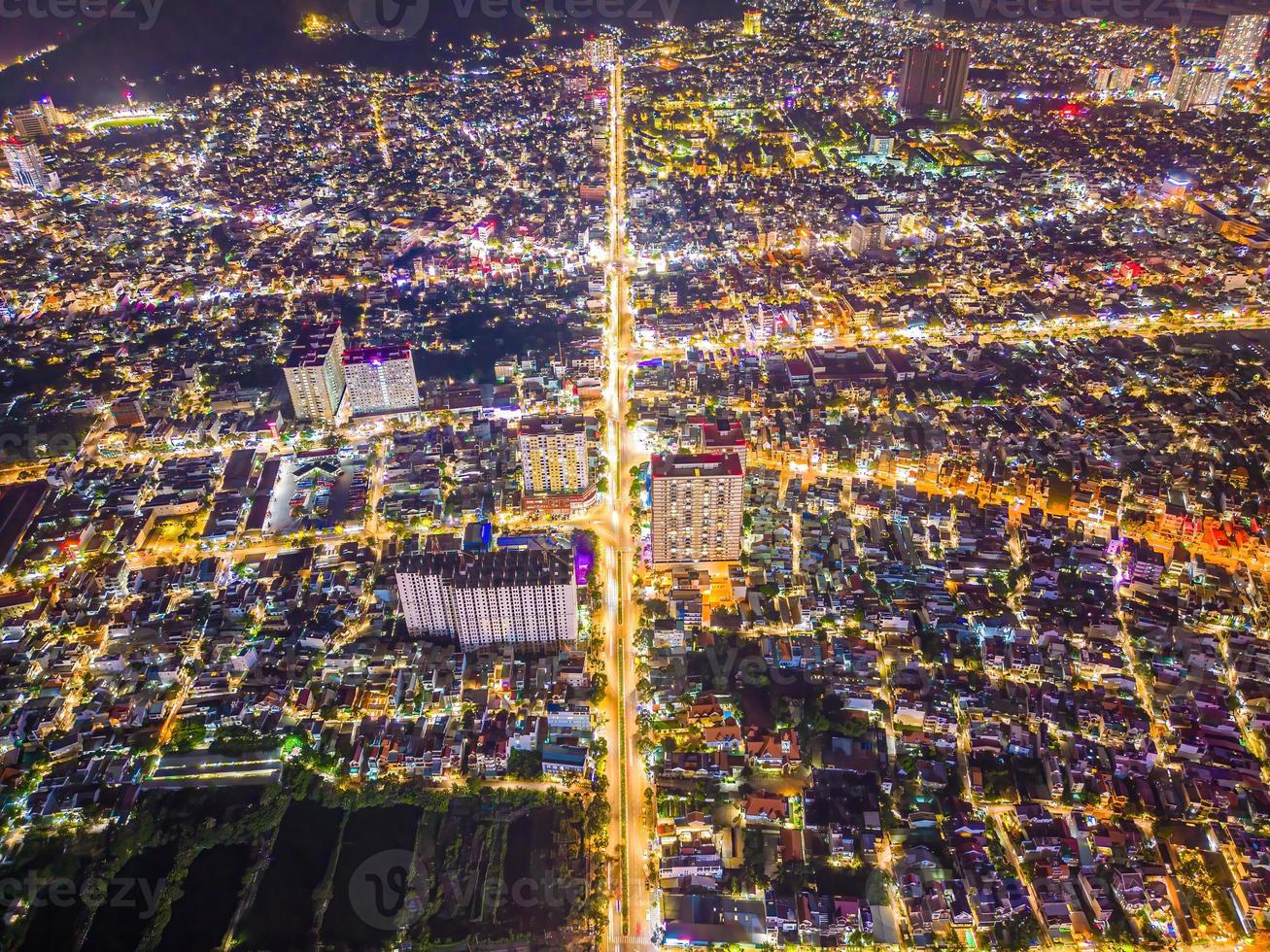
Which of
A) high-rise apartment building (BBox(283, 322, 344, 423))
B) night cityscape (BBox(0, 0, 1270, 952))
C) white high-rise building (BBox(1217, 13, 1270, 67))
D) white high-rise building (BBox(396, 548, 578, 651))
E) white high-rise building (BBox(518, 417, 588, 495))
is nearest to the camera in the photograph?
night cityscape (BBox(0, 0, 1270, 952))

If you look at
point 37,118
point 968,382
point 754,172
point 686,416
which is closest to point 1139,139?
point 754,172

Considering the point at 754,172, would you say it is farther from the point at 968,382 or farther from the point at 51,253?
the point at 51,253

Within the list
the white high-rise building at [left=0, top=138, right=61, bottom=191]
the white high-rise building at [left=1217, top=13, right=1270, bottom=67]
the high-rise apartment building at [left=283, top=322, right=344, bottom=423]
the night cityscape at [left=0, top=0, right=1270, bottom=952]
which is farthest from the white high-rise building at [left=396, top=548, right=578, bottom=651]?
the white high-rise building at [left=1217, top=13, right=1270, bottom=67]

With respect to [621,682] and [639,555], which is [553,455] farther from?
[621,682]

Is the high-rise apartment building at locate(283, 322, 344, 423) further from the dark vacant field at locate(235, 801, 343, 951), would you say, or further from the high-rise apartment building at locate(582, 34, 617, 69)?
the high-rise apartment building at locate(582, 34, 617, 69)

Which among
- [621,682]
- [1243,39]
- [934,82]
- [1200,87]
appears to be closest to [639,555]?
[621,682]
